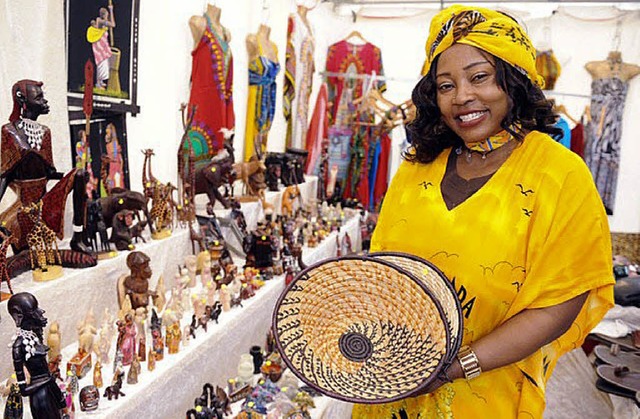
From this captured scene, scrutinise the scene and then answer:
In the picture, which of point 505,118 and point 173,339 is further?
point 173,339

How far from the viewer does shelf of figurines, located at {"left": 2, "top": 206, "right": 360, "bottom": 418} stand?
4.98 ft

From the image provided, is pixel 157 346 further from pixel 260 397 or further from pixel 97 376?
pixel 260 397

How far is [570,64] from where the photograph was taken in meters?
5.33

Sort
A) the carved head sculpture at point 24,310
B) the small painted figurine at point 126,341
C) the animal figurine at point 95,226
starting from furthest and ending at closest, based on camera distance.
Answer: the animal figurine at point 95,226
the small painted figurine at point 126,341
the carved head sculpture at point 24,310

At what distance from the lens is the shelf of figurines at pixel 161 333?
1518mm

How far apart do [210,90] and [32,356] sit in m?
1.97

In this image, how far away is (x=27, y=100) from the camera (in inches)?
60.5

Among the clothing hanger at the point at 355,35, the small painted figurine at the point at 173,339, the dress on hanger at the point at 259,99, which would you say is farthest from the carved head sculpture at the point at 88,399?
the clothing hanger at the point at 355,35

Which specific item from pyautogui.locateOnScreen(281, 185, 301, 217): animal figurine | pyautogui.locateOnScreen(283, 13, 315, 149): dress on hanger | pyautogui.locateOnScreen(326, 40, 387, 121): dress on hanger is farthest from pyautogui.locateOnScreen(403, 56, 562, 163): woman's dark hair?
pyautogui.locateOnScreen(326, 40, 387, 121): dress on hanger

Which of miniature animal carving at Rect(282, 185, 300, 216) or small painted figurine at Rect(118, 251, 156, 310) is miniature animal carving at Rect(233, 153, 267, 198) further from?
small painted figurine at Rect(118, 251, 156, 310)

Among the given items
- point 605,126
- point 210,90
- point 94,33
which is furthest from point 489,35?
point 605,126

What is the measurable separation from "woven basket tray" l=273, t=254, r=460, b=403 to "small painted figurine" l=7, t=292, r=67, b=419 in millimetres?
561

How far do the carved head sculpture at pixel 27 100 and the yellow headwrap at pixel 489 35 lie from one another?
3.60 feet

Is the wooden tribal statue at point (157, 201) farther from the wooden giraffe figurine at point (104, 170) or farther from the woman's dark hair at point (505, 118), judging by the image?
the woman's dark hair at point (505, 118)
